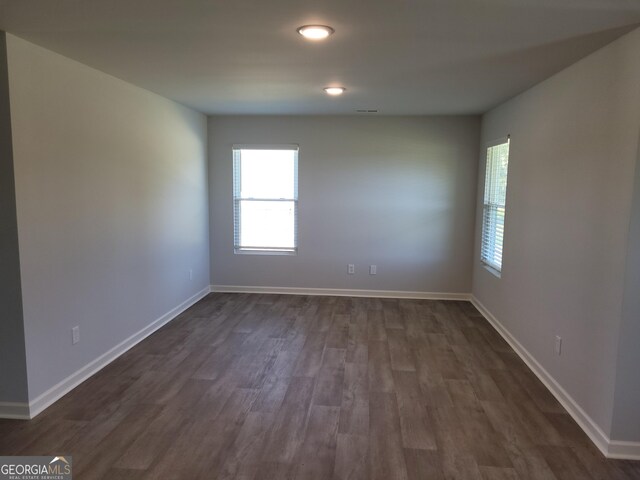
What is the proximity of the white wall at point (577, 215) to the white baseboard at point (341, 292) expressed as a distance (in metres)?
1.63

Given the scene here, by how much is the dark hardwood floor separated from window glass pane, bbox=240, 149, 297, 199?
207 centimetres

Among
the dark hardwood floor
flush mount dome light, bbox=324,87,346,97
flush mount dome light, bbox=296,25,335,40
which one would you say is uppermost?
flush mount dome light, bbox=324,87,346,97

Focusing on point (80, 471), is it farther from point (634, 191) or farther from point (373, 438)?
point (634, 191)

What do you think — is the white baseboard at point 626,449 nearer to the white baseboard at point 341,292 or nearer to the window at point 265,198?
the white baseboard at point 341,292

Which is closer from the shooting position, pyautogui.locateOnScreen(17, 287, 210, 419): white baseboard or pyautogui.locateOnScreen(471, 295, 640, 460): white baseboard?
pyautogui.locateOnScreen(471, 295, 640, 460): white baseboard

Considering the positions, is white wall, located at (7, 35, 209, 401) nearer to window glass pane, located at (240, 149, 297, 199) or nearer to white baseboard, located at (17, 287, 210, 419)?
white baseboard, located at (17, 287, 210, 419)

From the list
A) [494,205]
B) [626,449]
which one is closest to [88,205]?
[626,449]

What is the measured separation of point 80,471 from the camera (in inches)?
92.0

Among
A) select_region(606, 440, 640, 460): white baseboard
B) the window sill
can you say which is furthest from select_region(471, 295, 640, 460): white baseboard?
the window sill

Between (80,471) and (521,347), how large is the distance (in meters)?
3.41

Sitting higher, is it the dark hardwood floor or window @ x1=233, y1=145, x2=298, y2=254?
window @ x1=233, y1=145, x2=298, y2=254

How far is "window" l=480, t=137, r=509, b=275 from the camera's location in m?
4.66

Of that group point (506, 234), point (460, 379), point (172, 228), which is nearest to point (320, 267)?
point (172, 228)

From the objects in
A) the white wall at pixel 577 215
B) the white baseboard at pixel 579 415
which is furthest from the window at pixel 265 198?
the white baseboard at pixel 579 415
